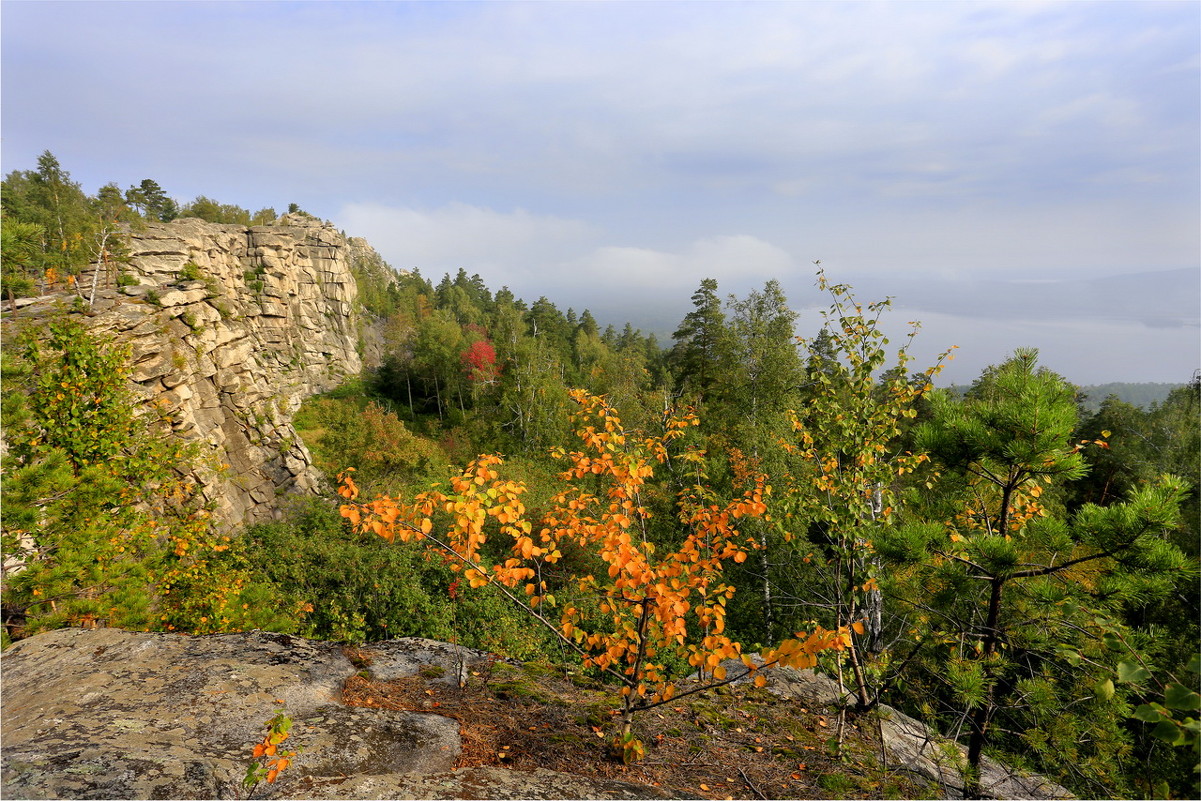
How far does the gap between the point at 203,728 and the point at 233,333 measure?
918 inches

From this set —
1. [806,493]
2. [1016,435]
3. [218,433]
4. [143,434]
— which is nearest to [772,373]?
[806,493]

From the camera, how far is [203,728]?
12.8ft

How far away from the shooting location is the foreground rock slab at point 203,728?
9.68ft

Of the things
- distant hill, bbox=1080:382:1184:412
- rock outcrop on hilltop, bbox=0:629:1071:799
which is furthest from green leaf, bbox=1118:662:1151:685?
distant hill, bbox=1080:382:1184:412

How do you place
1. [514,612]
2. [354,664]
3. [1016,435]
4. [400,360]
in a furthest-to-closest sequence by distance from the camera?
1. [400,360]
2. [514,612]
3. [354,664]
4. [1016,435]

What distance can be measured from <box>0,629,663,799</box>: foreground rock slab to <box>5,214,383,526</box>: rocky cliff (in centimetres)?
712

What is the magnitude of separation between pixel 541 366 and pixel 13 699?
30557 mm

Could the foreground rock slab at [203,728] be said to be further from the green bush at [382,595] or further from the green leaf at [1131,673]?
the green bush at [382,595]

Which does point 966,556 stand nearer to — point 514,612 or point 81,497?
point 81,497

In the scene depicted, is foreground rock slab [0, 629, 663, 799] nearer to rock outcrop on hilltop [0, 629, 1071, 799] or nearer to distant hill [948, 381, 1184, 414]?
rock outcrop on hilltop [0, 629, 1071, 799]

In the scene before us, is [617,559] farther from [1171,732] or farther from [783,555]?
[783,555]

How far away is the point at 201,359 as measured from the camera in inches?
731

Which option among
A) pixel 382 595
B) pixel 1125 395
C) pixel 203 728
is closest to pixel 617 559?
pixel 203 728

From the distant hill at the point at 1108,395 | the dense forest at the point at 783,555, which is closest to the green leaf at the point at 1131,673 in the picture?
the dense forest at the point at 783,555
